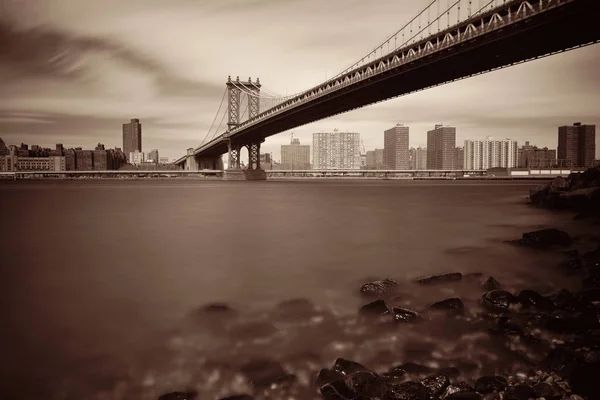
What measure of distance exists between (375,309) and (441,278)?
1.61 meters

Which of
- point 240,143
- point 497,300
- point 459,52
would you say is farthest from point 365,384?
point 240,143

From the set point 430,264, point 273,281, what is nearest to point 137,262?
point 273,281

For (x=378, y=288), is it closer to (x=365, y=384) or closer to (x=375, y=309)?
(x=375, y=309)

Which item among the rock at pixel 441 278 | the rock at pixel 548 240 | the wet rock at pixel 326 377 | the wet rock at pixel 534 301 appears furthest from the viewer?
the rock at pixel 548 240

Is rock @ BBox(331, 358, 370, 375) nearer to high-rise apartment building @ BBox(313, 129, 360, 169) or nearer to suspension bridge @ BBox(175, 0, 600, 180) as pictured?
suspension bridge @ BBox(175, 0, 600, 180)

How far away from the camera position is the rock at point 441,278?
16.6 feet

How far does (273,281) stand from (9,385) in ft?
10.3

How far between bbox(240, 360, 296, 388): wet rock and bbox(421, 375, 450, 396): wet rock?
85 cm

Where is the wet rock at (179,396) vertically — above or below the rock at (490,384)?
below

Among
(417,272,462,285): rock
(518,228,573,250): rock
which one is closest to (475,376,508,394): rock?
(417,272,462,285): rock

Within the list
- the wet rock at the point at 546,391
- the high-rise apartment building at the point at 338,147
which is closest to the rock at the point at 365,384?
the wet rock at the point at 546,391

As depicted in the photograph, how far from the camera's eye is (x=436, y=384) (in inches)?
99.3

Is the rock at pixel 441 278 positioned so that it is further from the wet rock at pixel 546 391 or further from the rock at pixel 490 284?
the wet rock at pixel 546 391

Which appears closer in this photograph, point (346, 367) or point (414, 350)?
point (346, 367)
